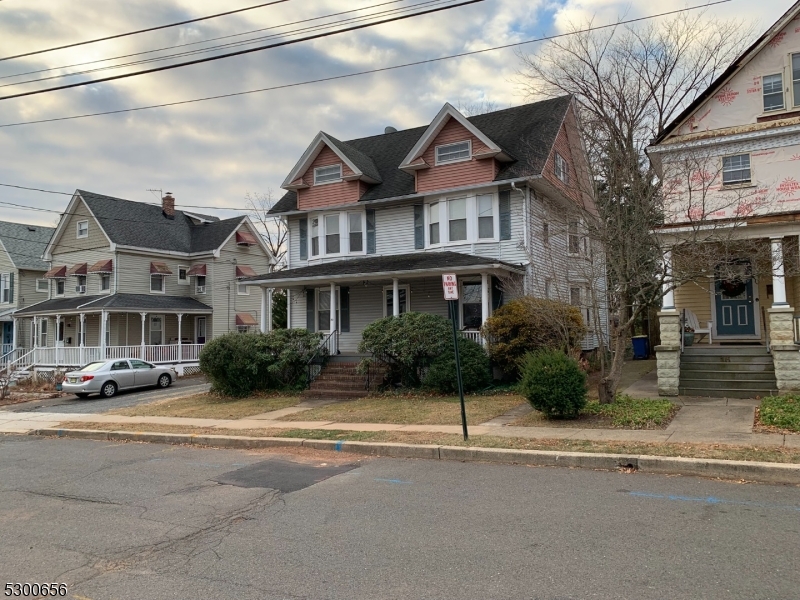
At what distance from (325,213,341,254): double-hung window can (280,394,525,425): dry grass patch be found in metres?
8.01

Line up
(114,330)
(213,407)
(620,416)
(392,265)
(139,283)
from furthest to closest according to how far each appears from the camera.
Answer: (139,283)
(114,330)
(392,265)
(213,407)
(620,416)

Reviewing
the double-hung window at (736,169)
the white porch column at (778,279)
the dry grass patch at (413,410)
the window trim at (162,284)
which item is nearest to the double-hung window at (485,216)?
the dry grass patch at (413,410)

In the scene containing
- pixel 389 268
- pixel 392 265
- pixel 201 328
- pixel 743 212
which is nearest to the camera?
pixel 743 212

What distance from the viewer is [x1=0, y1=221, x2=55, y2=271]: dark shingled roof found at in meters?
36.8

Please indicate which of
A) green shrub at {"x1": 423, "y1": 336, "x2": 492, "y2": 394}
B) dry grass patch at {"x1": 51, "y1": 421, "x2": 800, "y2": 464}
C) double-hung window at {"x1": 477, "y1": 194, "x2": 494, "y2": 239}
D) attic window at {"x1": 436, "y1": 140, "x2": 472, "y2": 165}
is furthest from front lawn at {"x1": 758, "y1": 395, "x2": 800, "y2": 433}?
attic window at {"x1": 436, "y1": 140, "x2": 472, "y2": 165}

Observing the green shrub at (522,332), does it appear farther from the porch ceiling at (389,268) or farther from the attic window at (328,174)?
the attic window at (328,174)

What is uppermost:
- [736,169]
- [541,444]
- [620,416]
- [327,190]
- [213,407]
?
[327,190]

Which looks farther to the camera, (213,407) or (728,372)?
(213,407)

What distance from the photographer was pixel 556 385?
1066 centimetres

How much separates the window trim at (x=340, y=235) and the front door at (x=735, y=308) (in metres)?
11.8

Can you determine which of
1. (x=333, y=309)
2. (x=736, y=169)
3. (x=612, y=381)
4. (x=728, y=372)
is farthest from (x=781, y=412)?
(x=333, y=309)

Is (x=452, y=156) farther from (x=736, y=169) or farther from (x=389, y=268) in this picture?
(x=736, y=169)

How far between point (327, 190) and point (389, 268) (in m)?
5.55

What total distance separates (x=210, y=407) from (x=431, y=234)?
9377 mm
